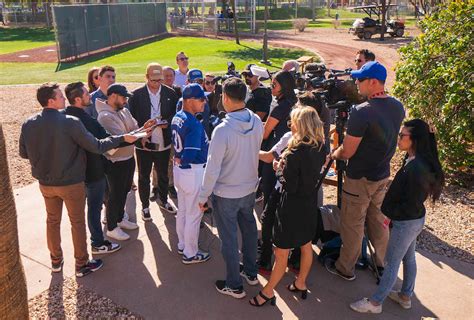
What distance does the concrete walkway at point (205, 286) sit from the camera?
394cm

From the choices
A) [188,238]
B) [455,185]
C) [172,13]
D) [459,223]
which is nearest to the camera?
[188,238]

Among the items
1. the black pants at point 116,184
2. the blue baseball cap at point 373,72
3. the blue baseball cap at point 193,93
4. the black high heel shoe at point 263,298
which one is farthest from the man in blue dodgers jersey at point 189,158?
the blue baseball cap at point 373,72

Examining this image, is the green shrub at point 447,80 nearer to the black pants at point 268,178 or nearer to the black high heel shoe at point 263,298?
the black pants at point 268,178

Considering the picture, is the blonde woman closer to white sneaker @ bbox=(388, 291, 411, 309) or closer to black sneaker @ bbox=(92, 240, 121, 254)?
white sneaker @ bbox=(388, 291, 411, 309)

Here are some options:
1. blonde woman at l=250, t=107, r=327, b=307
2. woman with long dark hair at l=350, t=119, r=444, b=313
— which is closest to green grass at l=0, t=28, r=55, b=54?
blonde woman at l=250, t=107, r=327, b=307

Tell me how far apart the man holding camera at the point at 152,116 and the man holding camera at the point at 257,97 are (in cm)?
98

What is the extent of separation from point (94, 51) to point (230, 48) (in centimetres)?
811

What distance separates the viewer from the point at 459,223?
5527mm

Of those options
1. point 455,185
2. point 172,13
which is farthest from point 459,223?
point 172,13

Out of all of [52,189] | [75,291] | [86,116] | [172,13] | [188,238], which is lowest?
[75,291]

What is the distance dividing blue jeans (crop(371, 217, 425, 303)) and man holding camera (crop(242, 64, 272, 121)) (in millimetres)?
2423

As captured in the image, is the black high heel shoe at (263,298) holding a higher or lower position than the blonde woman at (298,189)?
lower

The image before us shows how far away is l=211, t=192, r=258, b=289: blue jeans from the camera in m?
3.88

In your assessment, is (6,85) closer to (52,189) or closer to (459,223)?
(52,189)
